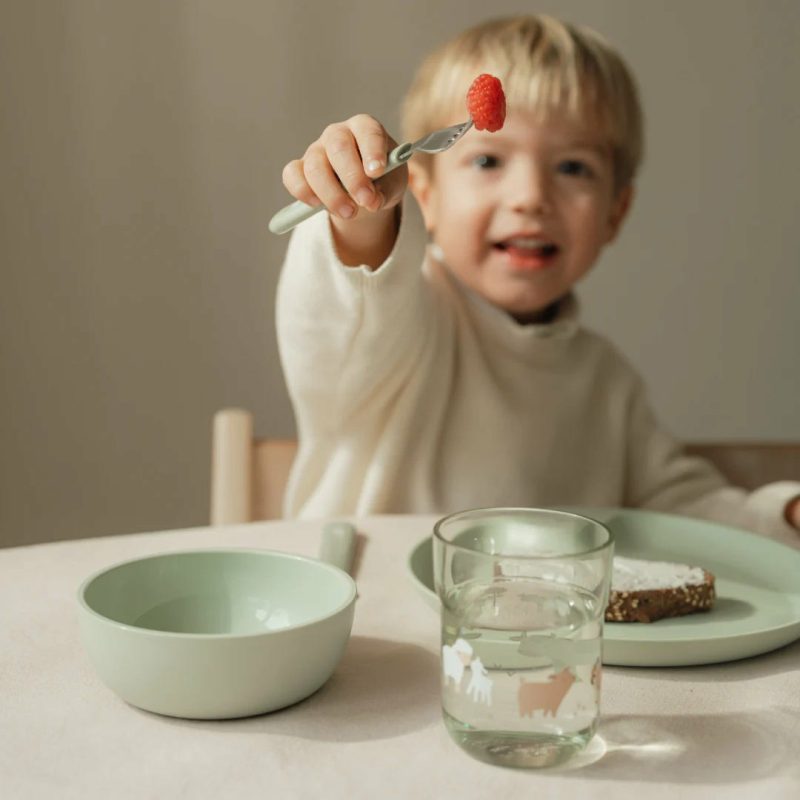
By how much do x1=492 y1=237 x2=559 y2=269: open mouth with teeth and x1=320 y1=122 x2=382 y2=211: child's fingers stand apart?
0.59m

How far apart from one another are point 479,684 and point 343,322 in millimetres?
509

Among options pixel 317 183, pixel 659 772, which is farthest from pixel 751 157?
pixel 659 772

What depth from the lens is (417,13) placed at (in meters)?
1.87

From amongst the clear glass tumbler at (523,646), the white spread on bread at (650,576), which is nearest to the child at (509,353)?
the white spread on bread at (650,576)

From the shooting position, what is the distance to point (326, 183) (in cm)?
62

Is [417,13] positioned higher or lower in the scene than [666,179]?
higher

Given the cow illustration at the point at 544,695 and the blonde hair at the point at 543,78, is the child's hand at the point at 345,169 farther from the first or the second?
the blonde hair at the point at 543,78

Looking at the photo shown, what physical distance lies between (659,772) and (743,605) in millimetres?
246

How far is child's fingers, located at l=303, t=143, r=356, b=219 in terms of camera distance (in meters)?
0.62

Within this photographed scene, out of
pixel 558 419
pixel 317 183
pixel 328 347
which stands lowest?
pixel 558 419

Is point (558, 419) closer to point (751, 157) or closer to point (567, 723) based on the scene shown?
point (567, 723)

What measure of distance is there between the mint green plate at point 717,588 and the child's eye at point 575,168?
0.48m

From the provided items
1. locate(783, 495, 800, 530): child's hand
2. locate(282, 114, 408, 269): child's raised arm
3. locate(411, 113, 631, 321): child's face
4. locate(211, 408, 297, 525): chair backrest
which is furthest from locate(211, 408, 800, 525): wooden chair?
locate(282, 114, 408, 269): child's raised arm

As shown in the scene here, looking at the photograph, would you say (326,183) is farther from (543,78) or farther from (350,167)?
(543,78)
